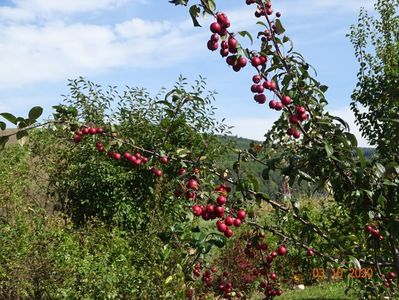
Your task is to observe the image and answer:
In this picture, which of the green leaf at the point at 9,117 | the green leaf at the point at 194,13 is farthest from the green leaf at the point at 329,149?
the green leaf at the point at 9,117

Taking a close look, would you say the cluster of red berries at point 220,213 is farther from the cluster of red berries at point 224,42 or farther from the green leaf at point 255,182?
the cluster of red berries at point 224,42

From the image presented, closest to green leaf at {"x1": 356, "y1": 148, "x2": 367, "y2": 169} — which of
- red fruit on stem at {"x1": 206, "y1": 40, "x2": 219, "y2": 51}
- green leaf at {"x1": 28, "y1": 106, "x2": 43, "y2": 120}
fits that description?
red fruit on stem at {"x1": 206, "y1": 40, "x2": 219, "y2": 51}

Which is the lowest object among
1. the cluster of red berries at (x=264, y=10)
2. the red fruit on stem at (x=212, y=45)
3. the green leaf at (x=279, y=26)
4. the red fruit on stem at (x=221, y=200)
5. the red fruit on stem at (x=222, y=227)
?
the red fruit on stem at (x=222, y=227)

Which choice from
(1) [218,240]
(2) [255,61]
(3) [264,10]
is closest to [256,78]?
(2) [255,61]

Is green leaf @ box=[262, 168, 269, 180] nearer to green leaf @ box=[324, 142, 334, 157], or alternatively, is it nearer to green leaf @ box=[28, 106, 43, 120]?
green leaf @ box=[324, 142, 334, 157]

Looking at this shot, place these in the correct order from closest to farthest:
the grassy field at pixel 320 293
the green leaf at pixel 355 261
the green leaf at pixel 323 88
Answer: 1. the green leaf at pixel 355 261
2. the green leaf at pixel 323 88
3. the grassy field at pixel 320 293

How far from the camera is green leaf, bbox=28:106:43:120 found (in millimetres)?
1973

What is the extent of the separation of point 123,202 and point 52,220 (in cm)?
142

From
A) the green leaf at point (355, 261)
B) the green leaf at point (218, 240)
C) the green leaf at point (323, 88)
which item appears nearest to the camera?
the green leaf at point (218, 240)

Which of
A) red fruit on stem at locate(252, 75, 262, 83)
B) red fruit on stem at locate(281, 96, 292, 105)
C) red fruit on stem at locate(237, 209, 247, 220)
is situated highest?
red fruit on stem at locate(252, 75, 262, 83)

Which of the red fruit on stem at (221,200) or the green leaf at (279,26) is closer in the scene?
the red fruit on stem at (221,200)

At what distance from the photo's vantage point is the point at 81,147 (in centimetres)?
744

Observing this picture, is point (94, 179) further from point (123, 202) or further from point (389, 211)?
point (389, 211)

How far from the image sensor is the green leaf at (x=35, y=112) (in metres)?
1.97
